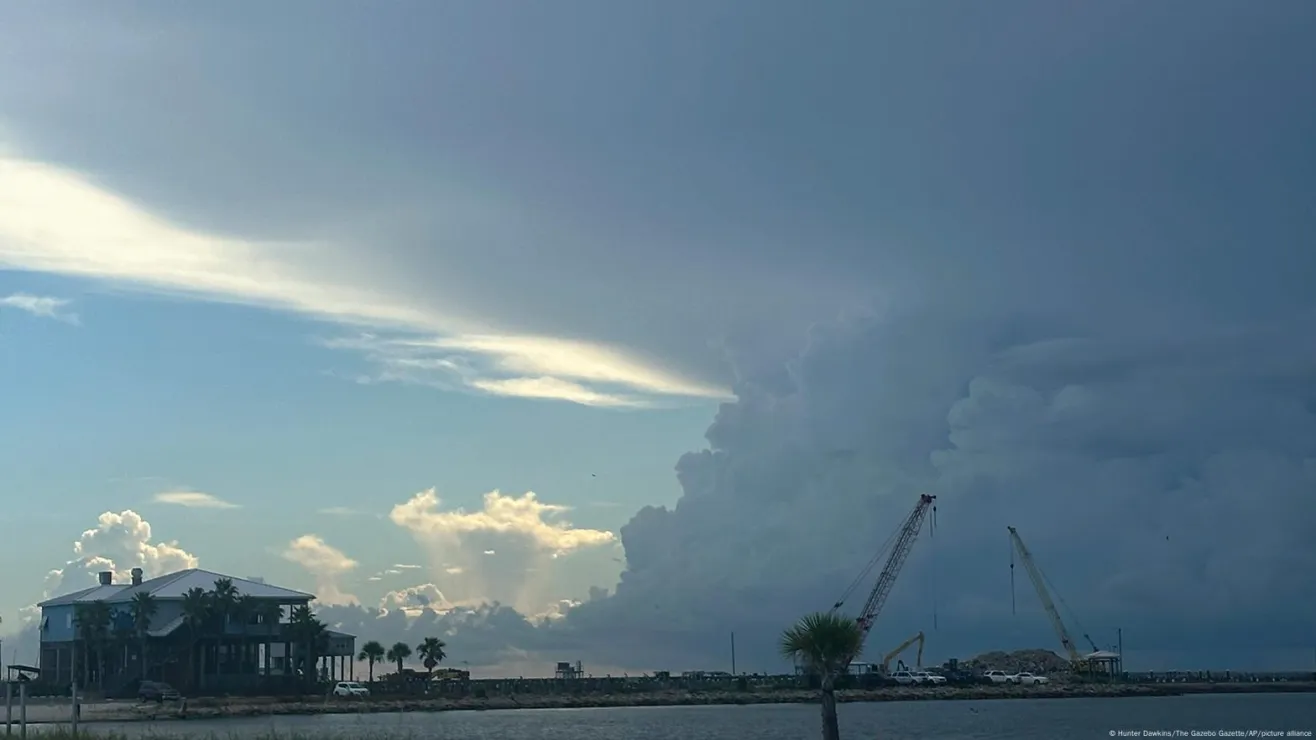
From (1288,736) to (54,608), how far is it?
12526 centimetres

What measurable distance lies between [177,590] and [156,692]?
18.9 metres

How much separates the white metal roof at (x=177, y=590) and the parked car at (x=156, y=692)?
37.5 feet

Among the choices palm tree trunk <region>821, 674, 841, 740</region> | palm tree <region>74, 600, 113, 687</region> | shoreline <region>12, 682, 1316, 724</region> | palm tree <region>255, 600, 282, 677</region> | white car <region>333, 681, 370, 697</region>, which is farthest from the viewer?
white car <region>333, 681, 370, 697</region>

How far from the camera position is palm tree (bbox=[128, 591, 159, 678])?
14650 centimetres

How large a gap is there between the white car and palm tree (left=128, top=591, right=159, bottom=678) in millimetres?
20231

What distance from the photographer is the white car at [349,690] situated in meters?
156

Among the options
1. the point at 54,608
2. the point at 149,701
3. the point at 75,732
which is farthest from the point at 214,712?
the point at 75,732

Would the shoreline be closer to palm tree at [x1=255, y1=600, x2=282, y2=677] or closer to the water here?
the water

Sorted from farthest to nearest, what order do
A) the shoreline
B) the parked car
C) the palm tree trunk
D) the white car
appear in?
the white car, the parked car, the shoreline, the palm tree trunk

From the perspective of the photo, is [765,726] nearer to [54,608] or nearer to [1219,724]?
[1219,724]

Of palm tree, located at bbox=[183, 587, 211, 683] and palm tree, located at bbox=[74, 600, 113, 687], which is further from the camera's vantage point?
palm tree, located at bbox=[74, 600, 113, 687]

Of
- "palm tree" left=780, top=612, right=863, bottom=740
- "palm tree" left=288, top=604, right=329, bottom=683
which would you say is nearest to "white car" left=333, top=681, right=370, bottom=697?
"palm tree" left=288, top=604, right=329, bottom=683

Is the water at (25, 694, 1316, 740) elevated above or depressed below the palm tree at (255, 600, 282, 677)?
below

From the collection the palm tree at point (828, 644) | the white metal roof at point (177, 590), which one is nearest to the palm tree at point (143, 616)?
the white metal roof at point (177, 590)
